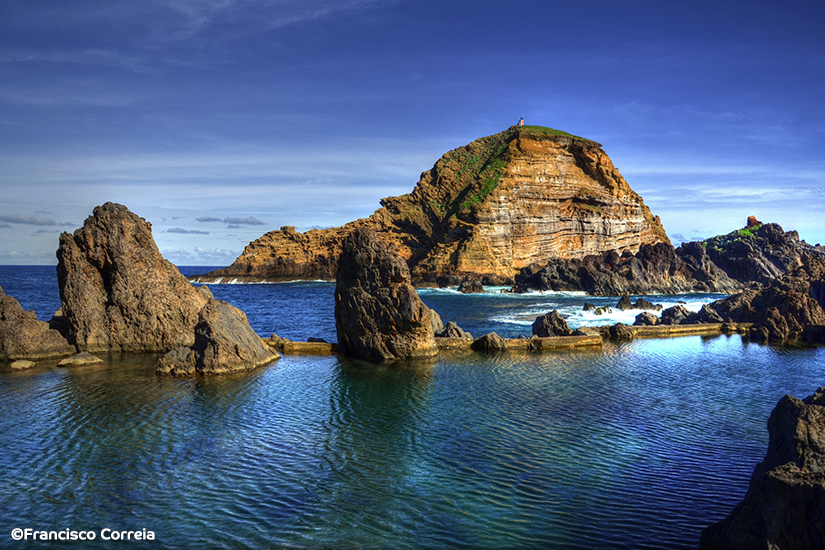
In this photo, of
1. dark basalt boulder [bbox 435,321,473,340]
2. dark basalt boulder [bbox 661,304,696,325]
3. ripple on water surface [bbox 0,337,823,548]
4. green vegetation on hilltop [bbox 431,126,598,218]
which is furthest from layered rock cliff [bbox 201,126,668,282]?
ripple on water surface [bbox 0,337,823,548]

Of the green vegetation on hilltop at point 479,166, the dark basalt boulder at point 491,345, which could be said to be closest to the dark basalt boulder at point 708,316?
the dark basalt boulder at point 491,345

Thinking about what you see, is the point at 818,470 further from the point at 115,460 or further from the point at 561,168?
the point at 561,168

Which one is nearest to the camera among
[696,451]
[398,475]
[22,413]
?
[398,475]

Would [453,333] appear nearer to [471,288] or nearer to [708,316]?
[708,316]

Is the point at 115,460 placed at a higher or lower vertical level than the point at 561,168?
lower

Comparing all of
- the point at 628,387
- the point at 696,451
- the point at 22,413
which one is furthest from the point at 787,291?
the point at 22,413

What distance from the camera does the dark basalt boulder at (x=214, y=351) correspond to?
1973cm

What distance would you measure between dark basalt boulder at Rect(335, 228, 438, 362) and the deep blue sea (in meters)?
2.21

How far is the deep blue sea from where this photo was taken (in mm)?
8375

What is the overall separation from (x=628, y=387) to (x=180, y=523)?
14966 millimetres

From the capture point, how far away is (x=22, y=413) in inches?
567

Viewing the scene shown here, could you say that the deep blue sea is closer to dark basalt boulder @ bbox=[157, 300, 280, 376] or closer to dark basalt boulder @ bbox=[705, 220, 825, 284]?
dark basalt boulder @ bbox=[157, 300, 280, 376]

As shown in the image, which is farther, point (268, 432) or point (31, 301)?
point (31, 301)

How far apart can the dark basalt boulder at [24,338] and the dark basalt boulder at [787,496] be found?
25.5 m
